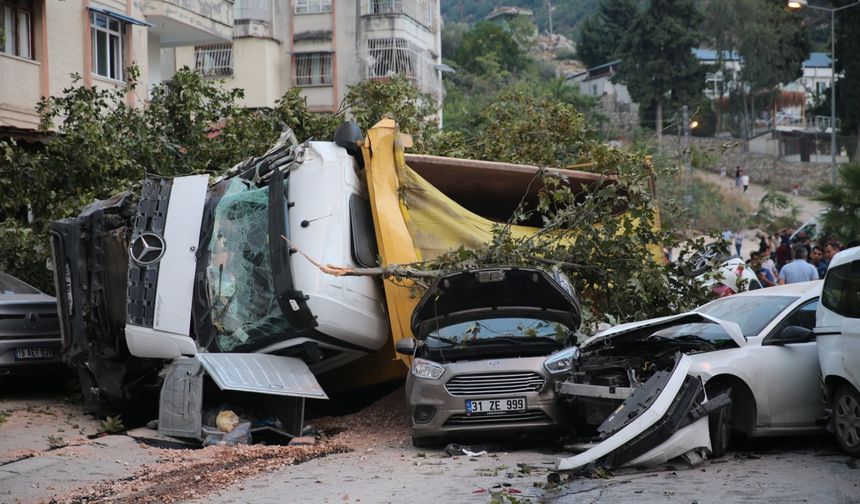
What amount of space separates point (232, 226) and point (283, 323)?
3.92 feet

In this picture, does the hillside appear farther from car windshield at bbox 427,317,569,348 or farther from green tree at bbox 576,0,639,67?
car windshield at bbox 427,317,569,348

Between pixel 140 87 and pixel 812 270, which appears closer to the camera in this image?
pixel 812 270

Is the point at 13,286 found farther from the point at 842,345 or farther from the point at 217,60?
the point at 217,60

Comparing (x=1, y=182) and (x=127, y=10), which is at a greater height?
(x=127, y=10)

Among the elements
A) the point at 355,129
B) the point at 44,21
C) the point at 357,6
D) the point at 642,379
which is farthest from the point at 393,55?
the point at 642,379

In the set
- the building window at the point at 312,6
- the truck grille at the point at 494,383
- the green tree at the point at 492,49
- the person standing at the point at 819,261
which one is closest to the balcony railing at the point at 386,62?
the building window at the point at 312,6

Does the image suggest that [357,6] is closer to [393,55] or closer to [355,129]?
[393,55]

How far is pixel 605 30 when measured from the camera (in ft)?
298

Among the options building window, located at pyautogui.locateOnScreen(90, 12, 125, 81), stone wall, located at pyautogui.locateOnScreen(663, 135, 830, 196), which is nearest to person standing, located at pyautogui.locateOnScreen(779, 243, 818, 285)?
building window, located at pyautogui.locateOnScreen(90, 12, 125, 81)

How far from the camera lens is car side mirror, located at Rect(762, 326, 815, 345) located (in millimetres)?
9516

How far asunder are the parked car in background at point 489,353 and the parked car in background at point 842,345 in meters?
2.28

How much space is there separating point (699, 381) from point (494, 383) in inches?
81.2

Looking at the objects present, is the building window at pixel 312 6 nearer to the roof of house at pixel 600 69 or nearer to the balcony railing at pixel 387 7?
the balcony railing at pixel 387 7

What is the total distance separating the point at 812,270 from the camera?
16.3 metres
